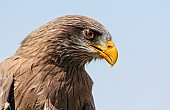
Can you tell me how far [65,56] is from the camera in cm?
825

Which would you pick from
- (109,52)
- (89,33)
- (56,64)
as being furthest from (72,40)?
(109,52)

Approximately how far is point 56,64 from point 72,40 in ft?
1.53

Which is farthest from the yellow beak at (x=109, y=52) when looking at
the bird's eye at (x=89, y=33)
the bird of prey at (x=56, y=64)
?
the bird's eye at (x=89, y=33)

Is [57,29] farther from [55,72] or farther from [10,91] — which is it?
[10,91]

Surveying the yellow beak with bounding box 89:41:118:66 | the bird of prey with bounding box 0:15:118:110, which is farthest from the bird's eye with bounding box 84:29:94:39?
the yellow beak with bounding box 89:41:118:66

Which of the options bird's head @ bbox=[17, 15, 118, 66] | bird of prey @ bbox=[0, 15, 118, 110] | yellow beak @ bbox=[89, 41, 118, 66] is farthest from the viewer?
bird's head @ bbox=[17, 15, 118, 66]

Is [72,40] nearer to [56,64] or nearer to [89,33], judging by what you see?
[89,33]

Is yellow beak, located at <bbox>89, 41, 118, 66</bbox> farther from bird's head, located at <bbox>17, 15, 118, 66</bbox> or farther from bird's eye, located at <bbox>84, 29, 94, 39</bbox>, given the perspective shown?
bird's eye, located at <bbox>84, 29, 94, 39</bbox>

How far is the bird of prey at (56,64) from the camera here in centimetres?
790

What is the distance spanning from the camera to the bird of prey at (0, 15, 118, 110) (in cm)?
790

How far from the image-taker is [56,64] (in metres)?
8.22

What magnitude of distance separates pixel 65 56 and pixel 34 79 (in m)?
0.67

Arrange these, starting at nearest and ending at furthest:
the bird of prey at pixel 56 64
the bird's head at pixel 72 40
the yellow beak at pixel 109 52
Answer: the bird of prey at pixel 56 64
the yellow beak at pixel 109 52
the bird's head at pixel 72 40

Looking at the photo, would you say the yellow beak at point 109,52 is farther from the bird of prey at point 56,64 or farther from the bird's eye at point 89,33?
the bird's eye at point 89,33
